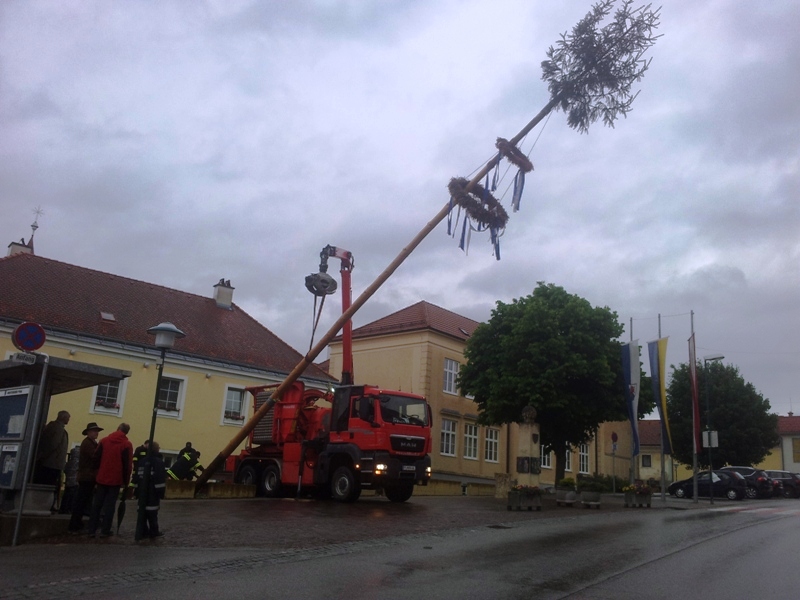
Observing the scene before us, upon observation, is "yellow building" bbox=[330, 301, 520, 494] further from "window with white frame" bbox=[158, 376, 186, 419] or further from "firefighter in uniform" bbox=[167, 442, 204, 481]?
"firefighter in uniform" bbox=[167, 442, 204, 481]

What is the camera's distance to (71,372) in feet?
38.5

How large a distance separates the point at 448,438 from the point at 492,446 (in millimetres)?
4064

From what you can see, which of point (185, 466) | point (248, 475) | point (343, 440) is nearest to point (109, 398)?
point (185, 466)

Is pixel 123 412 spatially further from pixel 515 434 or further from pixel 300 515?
pixel 515 434

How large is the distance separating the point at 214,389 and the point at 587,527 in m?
19.5

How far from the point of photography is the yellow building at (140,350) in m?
27.7

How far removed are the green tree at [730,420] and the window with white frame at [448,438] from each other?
15.4 meters

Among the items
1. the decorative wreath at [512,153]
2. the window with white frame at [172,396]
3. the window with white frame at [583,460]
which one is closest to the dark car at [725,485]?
the window with white frame at [583,460]

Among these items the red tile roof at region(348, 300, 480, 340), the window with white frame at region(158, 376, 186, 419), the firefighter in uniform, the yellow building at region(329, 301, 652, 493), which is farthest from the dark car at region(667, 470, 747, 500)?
the window with white frame at region(158, 376, 186, 419)

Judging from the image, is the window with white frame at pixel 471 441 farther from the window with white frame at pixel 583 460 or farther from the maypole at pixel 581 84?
the maypole at pixel 581 84

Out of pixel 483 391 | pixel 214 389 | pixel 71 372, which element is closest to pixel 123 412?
pixel 214 389

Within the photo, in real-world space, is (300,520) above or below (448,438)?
below

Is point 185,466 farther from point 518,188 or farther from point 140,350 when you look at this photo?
point 518,188

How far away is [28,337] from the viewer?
10922 millimetres
